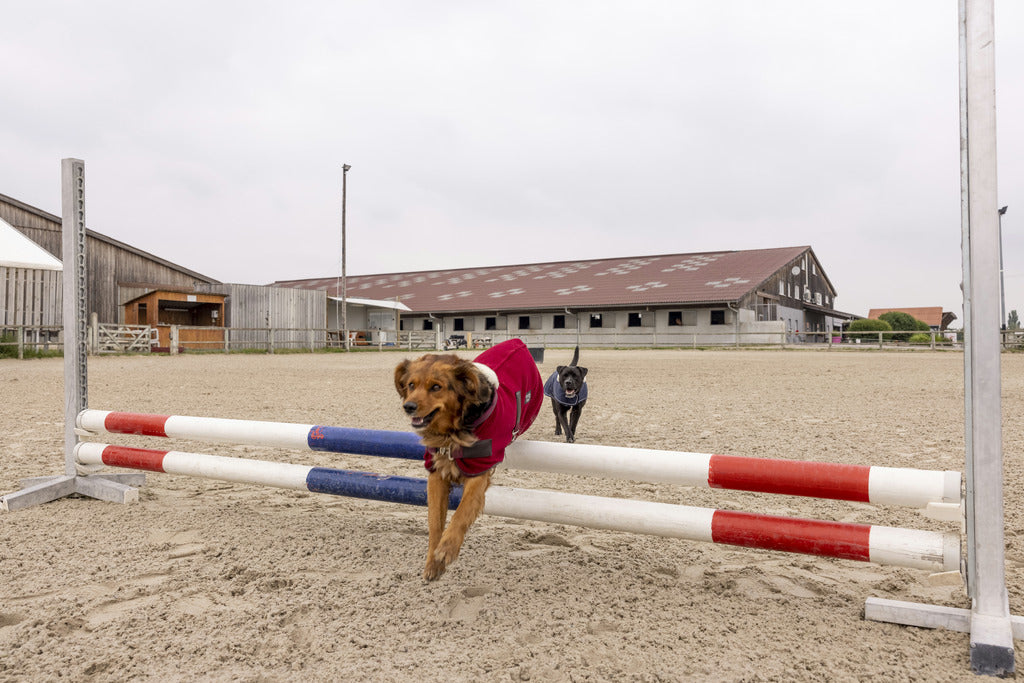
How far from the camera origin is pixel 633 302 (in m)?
34.4

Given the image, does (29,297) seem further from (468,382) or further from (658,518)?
(658,518)

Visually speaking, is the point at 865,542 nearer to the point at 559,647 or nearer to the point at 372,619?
the point at 559,647

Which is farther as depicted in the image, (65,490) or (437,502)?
(65,490)

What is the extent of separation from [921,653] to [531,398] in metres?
1.84

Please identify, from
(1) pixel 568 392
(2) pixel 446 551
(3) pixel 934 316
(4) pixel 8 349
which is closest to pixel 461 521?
(2) pixel 446 551

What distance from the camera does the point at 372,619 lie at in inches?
92.5

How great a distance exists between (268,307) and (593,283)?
61.3ft

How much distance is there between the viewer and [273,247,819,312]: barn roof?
1355 inches

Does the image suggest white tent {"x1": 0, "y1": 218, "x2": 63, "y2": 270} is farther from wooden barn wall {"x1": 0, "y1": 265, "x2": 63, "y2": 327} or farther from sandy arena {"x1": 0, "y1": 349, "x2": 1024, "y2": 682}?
wooden barn wall {"x1": 0, "y1": 265, "x2": 63, "y2": 327}

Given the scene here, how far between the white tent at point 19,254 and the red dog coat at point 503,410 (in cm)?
828

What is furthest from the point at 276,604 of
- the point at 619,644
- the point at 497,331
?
the point at 497,331

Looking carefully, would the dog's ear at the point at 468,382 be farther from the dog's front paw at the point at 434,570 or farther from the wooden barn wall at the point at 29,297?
the wooden barn wall at the point at 29,297

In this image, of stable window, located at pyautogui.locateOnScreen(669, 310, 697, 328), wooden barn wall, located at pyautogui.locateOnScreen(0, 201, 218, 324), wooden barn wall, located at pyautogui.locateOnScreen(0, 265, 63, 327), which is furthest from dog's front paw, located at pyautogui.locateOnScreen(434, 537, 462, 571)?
stable window, located at pyautogui.locateOnScreen(669, 310, 697, 328)

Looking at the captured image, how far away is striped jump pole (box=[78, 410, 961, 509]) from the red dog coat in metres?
0.25
